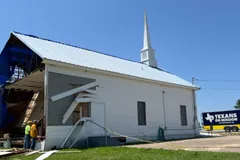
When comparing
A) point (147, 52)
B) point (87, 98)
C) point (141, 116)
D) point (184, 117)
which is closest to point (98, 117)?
point (87, 98)

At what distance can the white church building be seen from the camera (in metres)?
14.7

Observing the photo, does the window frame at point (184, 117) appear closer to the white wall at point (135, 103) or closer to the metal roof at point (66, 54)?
the white wall at point (135, 103)

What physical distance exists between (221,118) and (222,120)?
296 millimetres

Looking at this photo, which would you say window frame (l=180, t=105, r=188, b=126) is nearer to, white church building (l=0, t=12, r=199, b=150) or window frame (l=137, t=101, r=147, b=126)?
white church building (l=0, t=12, r=199, b=150)

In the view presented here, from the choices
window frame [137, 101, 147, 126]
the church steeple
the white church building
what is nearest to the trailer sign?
the white church building

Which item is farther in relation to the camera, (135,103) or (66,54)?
(135,103)

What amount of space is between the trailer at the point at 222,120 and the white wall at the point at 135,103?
49.6ft

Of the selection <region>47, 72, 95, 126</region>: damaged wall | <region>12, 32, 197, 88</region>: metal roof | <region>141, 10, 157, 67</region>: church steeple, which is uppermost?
<region>141, 10, 157, 67</region>: church steeple

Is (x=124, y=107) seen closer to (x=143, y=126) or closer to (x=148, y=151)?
(x=143, y=126)

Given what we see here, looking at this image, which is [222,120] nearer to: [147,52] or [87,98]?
[147,52]

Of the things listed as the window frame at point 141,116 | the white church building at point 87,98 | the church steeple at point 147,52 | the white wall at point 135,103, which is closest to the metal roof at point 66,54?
the white church building at point 87,98

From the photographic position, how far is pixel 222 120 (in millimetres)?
→ 36875

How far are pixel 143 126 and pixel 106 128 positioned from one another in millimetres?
3485

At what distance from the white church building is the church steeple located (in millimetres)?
4862
